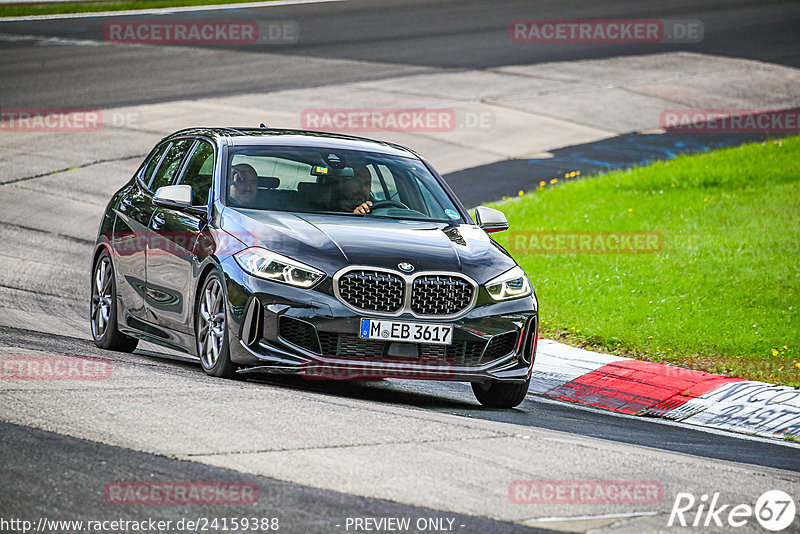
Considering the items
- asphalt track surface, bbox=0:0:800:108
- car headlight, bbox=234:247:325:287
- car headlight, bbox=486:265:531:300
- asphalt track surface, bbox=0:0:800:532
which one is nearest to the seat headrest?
car headlight, bbox=234:247:325:287

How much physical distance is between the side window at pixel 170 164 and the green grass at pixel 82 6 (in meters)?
26.5

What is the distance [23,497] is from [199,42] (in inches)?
1087

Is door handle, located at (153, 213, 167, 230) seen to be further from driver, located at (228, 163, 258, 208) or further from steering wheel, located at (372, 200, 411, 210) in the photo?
steering wheel, located at (372, 200, 411, 210)

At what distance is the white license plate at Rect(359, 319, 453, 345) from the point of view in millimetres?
7934

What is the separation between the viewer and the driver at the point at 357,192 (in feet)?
29.8

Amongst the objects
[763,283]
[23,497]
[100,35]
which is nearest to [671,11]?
[100,35]

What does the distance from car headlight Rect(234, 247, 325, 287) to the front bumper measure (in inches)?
1.8

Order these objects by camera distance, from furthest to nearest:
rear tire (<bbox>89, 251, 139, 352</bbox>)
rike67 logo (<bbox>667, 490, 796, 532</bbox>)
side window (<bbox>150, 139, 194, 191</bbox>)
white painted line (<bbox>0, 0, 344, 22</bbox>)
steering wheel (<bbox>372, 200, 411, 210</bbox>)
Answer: white painted line (<bbox>0, 0, 344, 22</bbox>), rear tire (<bbox>89, 251, 139, 352</bbox>), side window (<bbox>150, 139, 194, 191</bbox>), steering wheel (<bbox>372, 200, 411, 210</bbox>), rike67 logo (<bbox>667, 490, 796, 532</bbox>)

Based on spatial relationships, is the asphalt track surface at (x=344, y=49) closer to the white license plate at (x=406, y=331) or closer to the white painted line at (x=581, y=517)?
the white license plate at (x=406, y=331)

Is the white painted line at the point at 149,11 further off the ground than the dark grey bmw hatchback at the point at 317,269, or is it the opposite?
the white painted line at the point at 149,11

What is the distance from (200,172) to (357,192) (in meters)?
1.22

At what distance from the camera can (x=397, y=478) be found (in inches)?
233

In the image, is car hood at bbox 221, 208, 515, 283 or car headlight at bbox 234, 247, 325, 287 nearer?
car headlight at bbox 234, 247, 325, 287

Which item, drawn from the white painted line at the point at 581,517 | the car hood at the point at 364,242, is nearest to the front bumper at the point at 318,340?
the car hood at the point at 364,242
